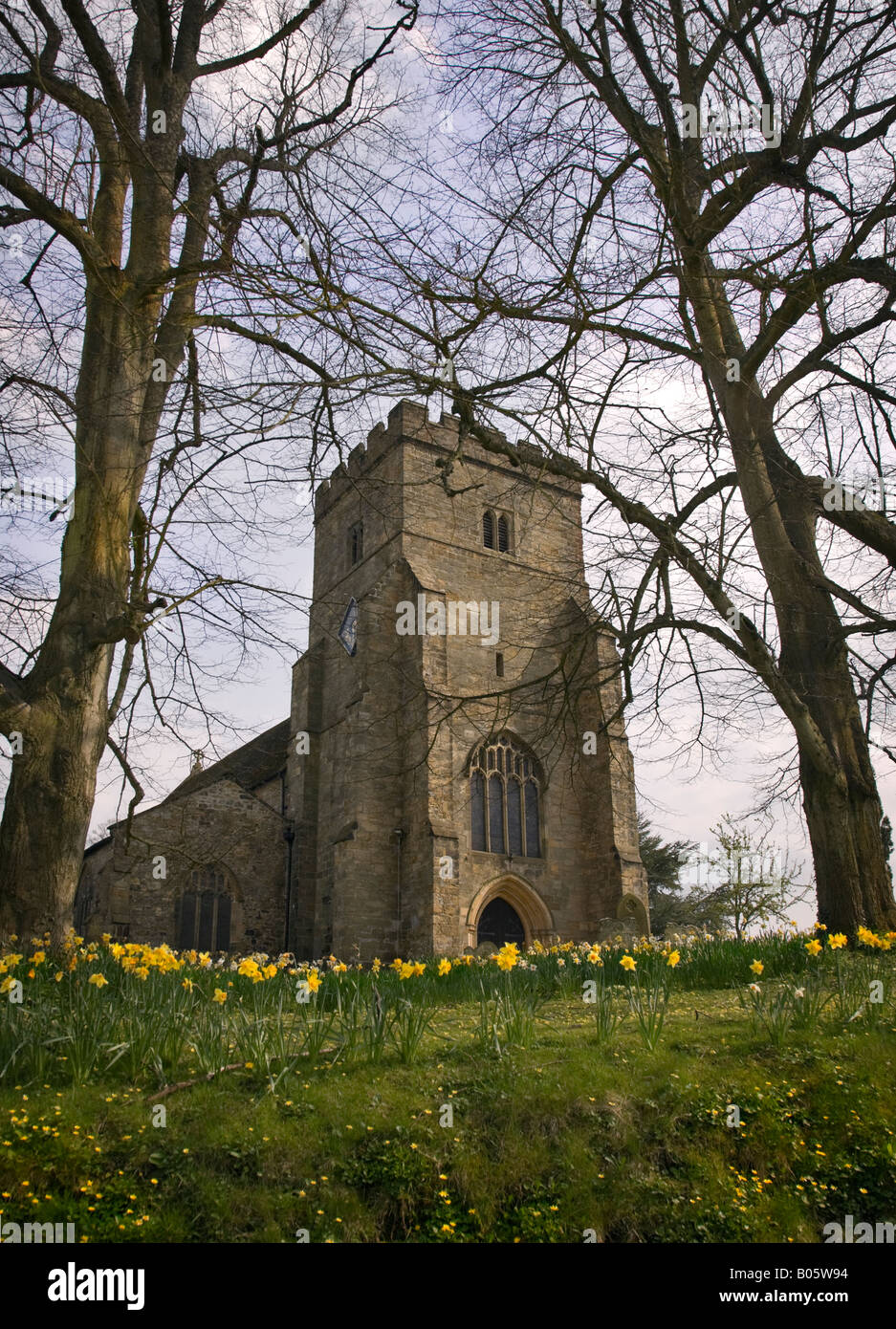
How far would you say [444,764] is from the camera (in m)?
20.5

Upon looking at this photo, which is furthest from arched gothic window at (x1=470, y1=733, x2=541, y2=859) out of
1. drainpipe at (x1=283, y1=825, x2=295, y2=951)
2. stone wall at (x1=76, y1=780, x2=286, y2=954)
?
stone wall at (x1=76, y1=780, x2=286, y2=954)

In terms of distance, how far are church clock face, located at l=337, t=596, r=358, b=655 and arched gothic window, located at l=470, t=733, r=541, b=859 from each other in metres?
3.90

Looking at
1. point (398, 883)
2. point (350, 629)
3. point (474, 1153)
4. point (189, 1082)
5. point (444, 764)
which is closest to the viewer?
point (474, 1153)

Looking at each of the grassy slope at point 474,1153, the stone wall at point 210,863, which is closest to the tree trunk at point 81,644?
the grassy slope at point 474,1153

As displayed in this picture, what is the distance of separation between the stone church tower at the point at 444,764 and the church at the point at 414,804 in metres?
0.05

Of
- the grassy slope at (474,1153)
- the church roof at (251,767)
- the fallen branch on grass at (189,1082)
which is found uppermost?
the church roof at (251,767)

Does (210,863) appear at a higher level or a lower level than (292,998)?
higher

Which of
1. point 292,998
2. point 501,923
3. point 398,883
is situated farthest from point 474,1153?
point 501,923

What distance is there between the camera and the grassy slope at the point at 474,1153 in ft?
12.8

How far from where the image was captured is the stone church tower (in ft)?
65.4

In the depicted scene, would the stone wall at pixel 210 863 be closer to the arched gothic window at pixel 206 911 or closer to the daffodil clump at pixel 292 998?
the arched gothic window at pixel 206 911

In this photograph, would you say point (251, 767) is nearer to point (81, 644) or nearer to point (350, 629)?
point (350, 629)

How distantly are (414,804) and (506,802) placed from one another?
8.94 feet
